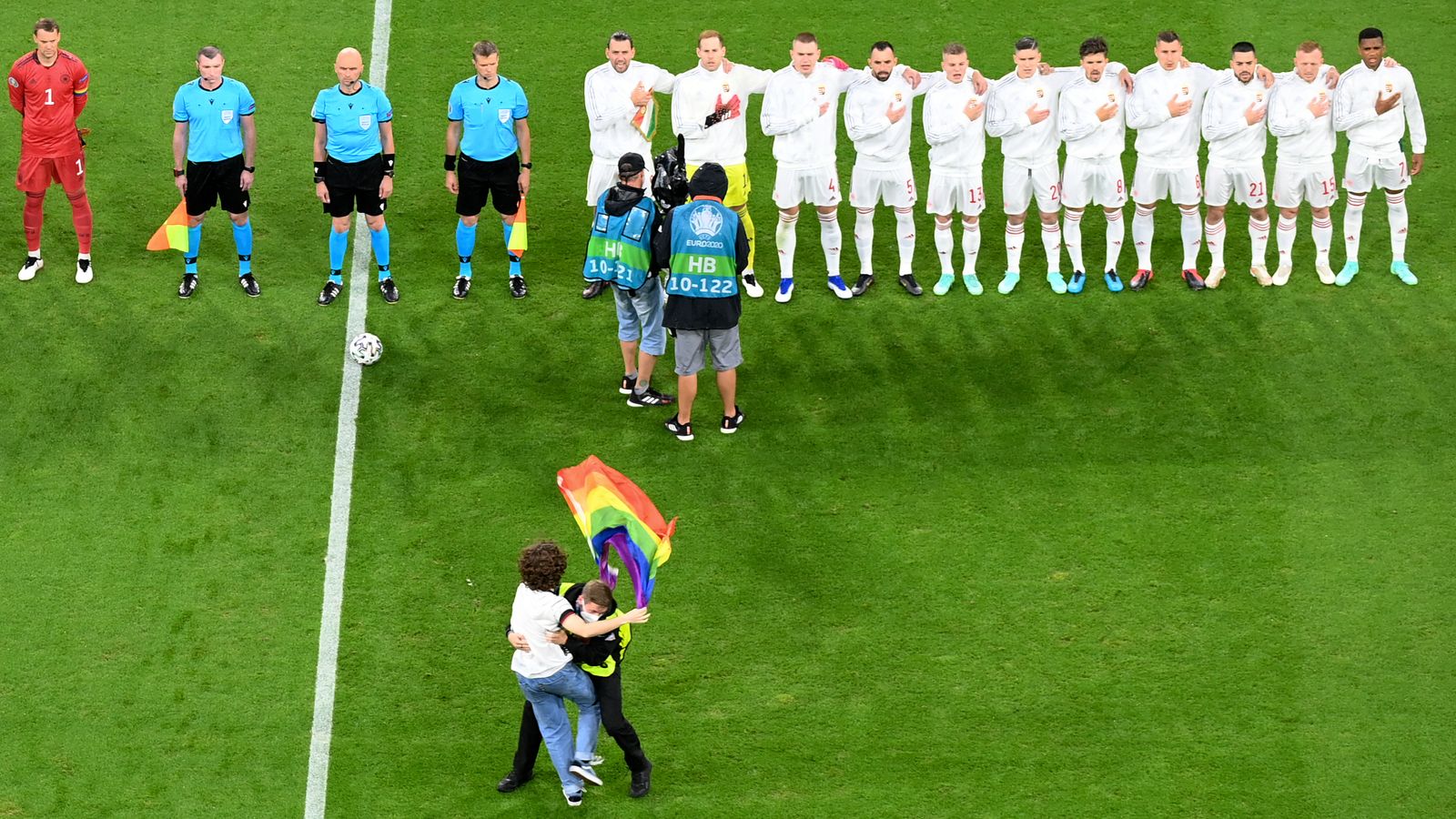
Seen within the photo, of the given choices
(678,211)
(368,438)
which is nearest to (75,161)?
(368,438)

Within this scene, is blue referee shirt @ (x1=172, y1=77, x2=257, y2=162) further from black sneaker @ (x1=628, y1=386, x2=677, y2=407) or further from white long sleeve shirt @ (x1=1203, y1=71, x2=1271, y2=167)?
white long sleeve shirt @ (x1=1203, y1=71, x2=1271, y2=167)

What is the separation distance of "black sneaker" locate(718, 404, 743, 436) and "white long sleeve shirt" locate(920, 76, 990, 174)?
286 centimetres

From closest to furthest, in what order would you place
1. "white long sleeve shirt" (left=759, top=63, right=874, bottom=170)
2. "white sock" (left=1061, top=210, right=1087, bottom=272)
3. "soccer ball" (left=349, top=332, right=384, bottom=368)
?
"soccer ball" (left=349, top=332, right=384, bottom=368)
"white long sleeve shirt" (left=759, top=63, right=874, bottom=170)
"white sock" (left=1061, top=210, right=1087, bottom=272)

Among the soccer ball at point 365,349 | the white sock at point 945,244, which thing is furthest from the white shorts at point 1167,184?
the soccer ball at point 365,349

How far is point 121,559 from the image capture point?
43.5 feet

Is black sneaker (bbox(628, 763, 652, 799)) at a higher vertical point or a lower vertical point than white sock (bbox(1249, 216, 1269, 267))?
lower

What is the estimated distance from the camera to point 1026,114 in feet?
51.6

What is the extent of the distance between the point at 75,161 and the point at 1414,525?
10.2m

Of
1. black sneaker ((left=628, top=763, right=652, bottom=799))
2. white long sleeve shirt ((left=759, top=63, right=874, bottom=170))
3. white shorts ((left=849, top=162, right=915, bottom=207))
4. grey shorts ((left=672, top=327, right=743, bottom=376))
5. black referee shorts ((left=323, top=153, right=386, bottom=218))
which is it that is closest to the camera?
black sneaker ((left=628, top=763, right=652, bottom=799))

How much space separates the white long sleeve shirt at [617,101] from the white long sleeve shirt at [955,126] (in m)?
2.03

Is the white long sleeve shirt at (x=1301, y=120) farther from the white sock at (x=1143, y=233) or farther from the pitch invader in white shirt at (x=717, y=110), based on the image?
the pitch invader in white shirt at (x=717, y=110)

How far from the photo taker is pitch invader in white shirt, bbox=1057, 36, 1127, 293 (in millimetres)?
15672

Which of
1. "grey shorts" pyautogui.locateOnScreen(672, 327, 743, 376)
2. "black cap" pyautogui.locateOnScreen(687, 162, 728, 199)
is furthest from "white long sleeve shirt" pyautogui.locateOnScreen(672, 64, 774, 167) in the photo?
"grey shorts" pyautogui.locateOnScreen(672, 327, 743, 376)

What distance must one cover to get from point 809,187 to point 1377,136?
4500 millimetres
